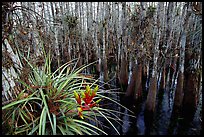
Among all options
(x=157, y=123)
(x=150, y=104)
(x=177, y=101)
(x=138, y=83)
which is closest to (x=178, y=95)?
(x=177, y=101)

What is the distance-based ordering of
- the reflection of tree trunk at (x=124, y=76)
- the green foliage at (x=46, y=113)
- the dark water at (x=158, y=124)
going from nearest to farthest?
1. the green foliage at (x=46, y=113)
2. the dark water at (x=158, y=124)
3. the reflection of tree trunk at (x=124, y=76)

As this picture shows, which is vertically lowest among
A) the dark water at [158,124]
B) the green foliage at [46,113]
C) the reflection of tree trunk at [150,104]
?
the dark water at [158,124]

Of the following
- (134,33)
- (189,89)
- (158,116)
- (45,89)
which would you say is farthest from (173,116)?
(45,89)

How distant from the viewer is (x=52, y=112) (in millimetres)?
2121

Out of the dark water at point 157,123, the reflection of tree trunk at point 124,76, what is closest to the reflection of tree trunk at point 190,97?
the dark water at point 157,123

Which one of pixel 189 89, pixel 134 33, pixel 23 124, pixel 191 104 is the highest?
pixel 134 33

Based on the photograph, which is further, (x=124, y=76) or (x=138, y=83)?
(x=124, y=76)

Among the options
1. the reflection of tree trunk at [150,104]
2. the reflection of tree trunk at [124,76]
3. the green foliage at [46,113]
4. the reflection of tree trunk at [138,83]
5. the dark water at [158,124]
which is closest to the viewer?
the green foliage at [46,113]

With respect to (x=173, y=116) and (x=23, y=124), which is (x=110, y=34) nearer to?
Answer: (x=173, y=116)

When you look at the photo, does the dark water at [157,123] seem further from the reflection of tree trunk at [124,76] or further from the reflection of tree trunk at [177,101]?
the reflection of tree trunk at [124,76]

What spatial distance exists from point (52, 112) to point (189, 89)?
4800 millimetres

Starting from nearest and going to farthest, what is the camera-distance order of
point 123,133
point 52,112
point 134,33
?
point 52,112, point 123,133, point 134,33

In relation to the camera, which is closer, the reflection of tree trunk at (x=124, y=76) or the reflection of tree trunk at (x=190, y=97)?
the reflection of tree trunk at (x=190, y=97)

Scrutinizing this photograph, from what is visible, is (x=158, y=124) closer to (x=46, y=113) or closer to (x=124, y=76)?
(x=124, y=76)
